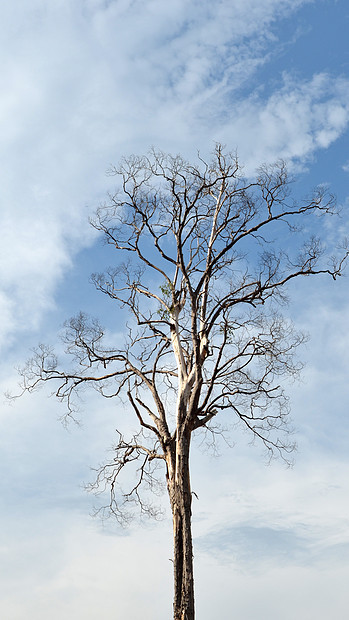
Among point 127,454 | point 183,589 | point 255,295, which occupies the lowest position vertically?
point 183,589

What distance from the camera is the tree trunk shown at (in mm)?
9266

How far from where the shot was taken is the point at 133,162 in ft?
40.1

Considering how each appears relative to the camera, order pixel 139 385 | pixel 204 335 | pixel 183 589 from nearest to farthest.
→ pixel 183 589, pixel 204 335, pixel 139 385

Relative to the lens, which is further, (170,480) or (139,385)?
(139,385)

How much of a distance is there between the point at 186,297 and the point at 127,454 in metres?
3.14

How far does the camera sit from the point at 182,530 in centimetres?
970

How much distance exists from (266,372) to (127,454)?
3.07 meters

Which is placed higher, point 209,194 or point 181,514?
point 209,194

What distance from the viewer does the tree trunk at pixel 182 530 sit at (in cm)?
927

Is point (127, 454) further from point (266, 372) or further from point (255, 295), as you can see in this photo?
point (255, 295)

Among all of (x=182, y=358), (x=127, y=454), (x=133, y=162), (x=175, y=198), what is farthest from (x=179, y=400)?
(x=133, y=162)

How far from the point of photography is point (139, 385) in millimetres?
11961

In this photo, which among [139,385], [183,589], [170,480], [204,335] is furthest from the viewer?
[139,385]

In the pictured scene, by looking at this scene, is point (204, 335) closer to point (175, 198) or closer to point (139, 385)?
point (139, 385)
